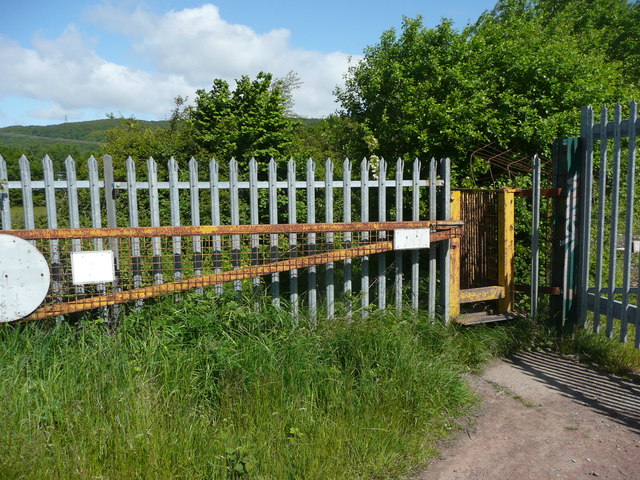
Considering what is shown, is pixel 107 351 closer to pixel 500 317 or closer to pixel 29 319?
pixel 29 319

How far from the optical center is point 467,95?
25.4 ft

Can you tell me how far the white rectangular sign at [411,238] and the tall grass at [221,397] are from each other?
2.82 feet

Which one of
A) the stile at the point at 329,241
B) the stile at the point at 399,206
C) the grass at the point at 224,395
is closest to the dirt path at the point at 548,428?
the grass at the point at 224,395

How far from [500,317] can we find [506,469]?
101 inches

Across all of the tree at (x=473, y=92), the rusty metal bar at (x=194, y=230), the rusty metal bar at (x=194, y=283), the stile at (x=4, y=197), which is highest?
the tree at (x=473, y=92)

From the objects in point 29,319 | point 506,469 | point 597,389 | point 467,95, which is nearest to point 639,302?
point 597,389

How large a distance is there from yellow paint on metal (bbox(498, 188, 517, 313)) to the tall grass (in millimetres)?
1476

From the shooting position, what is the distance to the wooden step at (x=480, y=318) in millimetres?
5512

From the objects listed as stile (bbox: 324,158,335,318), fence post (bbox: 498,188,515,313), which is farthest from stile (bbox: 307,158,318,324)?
fence post (bbox: 498,188,515,313)

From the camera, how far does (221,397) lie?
3471 mm

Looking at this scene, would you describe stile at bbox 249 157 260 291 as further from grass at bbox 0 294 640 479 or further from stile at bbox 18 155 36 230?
stile at bbox 18 155 36 230

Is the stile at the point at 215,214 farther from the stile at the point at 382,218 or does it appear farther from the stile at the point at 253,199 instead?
the stile at the point at 382,218

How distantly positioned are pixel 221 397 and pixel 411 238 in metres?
2.57

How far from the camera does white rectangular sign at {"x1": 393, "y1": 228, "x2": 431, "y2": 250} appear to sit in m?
5.14
